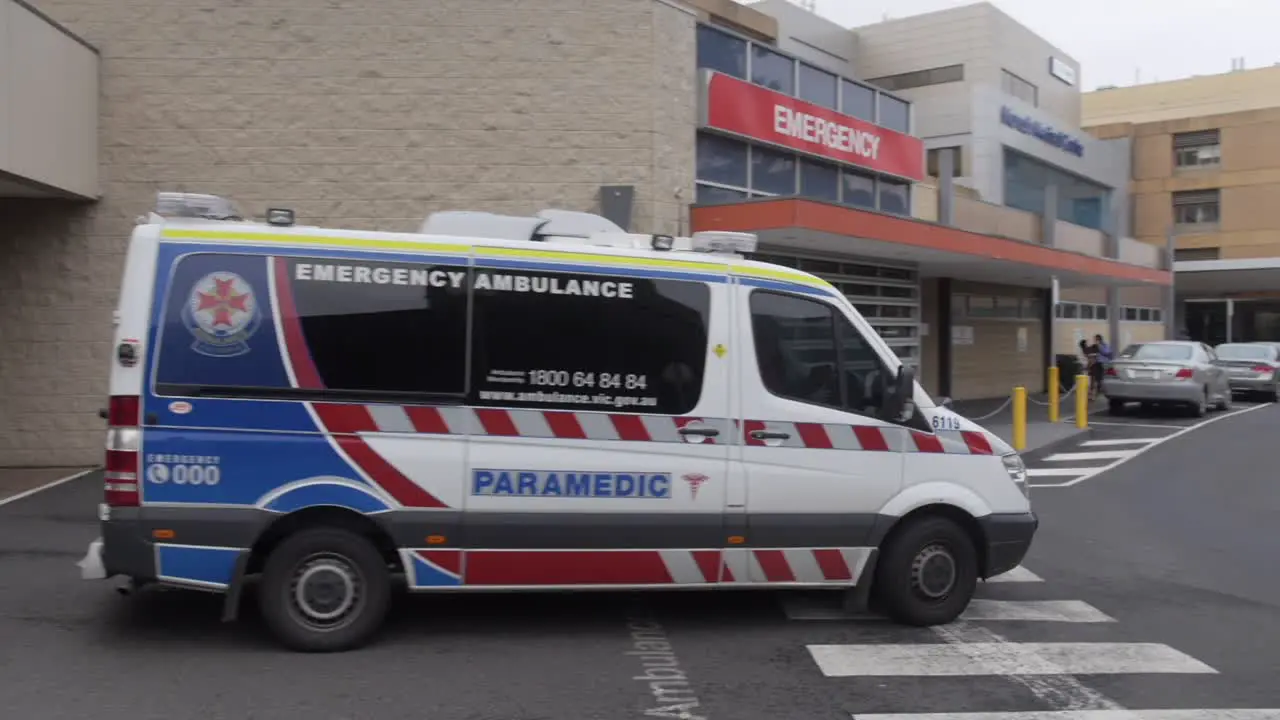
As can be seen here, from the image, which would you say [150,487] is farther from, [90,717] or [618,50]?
[618,50]

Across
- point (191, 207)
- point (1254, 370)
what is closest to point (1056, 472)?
point (191, 207)

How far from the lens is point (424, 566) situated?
5711 mm

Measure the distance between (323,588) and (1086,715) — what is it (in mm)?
3857

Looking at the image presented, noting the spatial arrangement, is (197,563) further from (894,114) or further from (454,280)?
(894,114)

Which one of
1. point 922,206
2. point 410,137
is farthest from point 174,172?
point 922,206

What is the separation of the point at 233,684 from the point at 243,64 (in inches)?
398

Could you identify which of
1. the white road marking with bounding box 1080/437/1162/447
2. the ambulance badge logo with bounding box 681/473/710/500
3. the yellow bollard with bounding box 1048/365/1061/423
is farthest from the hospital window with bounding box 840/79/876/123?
the ambulance badge logo with bounding box 681/473/710/500

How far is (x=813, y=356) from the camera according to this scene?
20.3 ft

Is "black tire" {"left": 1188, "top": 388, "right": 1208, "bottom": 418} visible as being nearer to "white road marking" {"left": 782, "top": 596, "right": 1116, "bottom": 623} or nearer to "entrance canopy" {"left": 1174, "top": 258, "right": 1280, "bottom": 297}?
"white road marking" {"left": 782, "top": 596, "right": 1116, "bottom": 623}

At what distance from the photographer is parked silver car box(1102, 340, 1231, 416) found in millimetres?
20281

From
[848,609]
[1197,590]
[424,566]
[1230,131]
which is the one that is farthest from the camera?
[1230,131]

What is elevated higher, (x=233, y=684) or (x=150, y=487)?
(x=150, y=487)

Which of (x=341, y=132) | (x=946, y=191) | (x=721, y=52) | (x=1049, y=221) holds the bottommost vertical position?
(x=341, y=132)

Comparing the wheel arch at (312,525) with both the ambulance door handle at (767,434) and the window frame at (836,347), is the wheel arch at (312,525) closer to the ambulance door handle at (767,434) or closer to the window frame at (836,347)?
the ambulance door handle at (767,434)
